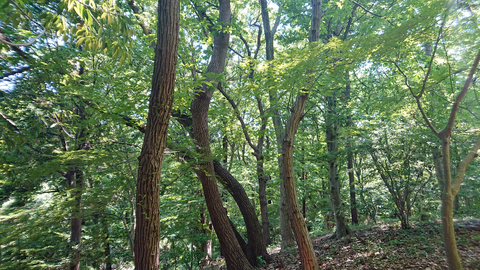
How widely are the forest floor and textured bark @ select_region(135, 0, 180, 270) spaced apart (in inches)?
160

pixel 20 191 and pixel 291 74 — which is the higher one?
pixel 291 74

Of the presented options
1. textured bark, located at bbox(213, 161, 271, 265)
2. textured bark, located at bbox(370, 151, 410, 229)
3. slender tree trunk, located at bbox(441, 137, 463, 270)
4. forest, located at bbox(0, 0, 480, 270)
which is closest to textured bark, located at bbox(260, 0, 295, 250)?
forest, located at bbox(0, 0, 480, 270)

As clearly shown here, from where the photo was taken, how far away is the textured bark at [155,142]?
3.03 meters

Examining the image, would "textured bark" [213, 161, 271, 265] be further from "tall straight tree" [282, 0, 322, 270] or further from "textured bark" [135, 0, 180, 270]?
"textured bark" [135, 0, 180, 270]

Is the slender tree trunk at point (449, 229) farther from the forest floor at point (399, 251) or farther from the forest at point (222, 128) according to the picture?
the forest floor at point (399, 251)

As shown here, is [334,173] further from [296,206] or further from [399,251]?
[296,206]

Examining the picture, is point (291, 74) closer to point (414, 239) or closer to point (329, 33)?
point (414, 239)

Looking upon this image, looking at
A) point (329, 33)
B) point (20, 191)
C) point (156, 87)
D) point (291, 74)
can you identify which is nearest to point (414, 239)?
point (291, 74)

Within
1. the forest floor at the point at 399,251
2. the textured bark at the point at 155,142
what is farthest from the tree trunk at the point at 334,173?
the textured bark at the point at 155,142

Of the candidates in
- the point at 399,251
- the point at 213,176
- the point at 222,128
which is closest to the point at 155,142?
the point at 213,176

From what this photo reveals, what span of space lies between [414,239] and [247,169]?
287 inches

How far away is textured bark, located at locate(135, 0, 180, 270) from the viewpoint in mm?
3027

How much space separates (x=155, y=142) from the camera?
310cm

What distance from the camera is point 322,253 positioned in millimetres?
6395
